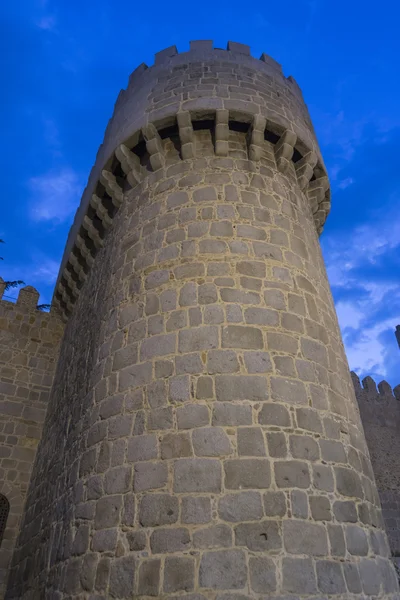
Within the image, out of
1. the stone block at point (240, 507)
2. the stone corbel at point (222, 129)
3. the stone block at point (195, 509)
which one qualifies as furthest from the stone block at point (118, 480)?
the stone corbel at point (222, 129)

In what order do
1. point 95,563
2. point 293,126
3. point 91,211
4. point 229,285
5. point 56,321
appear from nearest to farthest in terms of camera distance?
point 95,563 → point 229,285 → point 293,126 → point 91,211 → point 56,321

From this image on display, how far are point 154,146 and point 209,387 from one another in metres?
4.20

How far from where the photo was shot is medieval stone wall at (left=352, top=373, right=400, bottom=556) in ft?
42.3

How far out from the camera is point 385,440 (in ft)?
48.0

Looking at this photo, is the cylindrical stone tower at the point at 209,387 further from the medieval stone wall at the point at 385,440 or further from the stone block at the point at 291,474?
the medieval stone wall at the point at 385,440

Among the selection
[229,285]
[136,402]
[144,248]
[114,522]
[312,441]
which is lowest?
[114,522]

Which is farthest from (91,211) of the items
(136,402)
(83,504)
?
(83,504)

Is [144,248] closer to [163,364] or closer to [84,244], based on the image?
[163,364]

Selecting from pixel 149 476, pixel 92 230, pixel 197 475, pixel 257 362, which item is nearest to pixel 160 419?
pixel 149 476

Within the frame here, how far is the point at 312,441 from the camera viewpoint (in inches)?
163

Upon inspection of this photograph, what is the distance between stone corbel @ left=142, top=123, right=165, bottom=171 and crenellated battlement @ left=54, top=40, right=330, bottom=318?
0.6 inches

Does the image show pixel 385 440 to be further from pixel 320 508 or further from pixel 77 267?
pixel 320 508

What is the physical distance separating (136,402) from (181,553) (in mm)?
1531

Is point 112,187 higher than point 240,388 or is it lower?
higher
